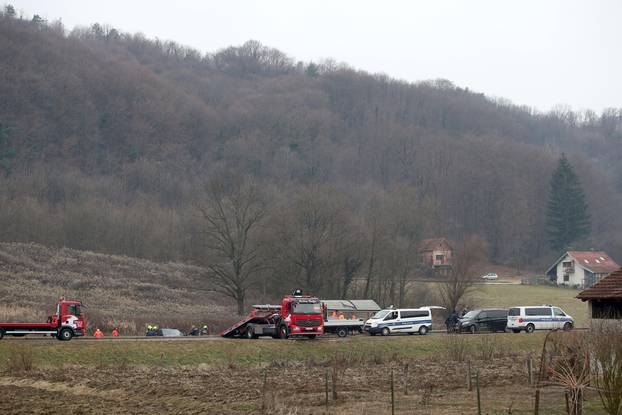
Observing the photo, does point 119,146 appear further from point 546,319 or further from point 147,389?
point 147,389

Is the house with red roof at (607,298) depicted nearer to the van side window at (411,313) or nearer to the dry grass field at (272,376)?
the dry grass field at (272,376)

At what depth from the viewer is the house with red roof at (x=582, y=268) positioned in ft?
376

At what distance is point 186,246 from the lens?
93875mm

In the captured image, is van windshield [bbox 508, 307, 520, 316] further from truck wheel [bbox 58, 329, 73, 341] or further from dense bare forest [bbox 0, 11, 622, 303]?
truck wheel [bbox 58, 329, 73, 341]

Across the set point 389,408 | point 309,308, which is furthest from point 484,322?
point 389,408

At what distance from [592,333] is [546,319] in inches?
1107

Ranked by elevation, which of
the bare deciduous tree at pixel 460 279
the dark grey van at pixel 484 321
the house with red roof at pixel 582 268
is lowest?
the dark grey van at pixel 484 321

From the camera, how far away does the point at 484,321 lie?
57.0 m

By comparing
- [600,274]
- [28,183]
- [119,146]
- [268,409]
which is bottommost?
[268,409]

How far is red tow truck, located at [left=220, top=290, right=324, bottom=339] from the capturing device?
48.4m

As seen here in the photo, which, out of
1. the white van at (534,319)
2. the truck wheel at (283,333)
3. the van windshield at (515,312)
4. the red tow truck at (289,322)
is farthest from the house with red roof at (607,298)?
the truck wheel at (283,333)

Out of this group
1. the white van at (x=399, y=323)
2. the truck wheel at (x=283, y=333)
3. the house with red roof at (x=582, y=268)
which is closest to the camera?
the truck wheel at (x=283, y=333)

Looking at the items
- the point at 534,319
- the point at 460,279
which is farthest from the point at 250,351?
the point at 460,279

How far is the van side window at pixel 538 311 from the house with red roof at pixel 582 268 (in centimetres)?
6144
